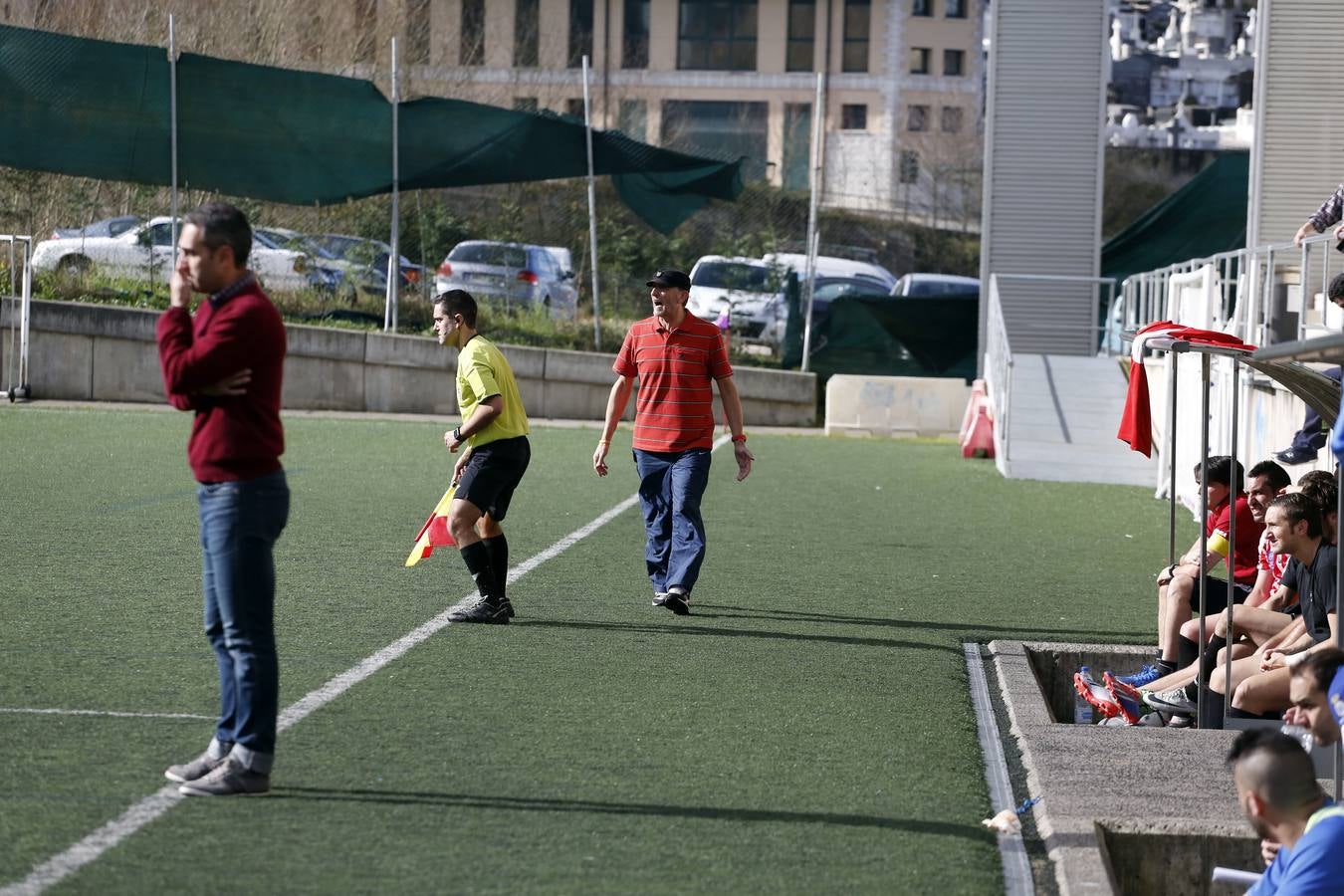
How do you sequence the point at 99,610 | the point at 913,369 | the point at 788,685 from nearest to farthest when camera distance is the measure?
the point at 788,685
the point at 99,610
the point at 913,369

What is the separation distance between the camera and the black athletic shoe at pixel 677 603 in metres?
9.18

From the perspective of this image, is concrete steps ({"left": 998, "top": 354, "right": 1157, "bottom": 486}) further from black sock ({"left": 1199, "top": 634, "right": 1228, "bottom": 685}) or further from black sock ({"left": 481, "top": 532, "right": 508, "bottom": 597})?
black sock ({"left": 481, "top": 532, "right": 508, "bottom": 597})

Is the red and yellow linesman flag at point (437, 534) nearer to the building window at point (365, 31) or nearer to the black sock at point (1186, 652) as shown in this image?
the black sock at point (1186, 652)

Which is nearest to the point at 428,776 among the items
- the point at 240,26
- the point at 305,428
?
the point at 305,428

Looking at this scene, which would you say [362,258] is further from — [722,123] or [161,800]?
[722,123]

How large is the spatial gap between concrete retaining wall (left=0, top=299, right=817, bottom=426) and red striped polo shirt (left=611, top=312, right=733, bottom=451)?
13.9 m

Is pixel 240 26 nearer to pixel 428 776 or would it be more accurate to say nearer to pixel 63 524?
pixel 63 524

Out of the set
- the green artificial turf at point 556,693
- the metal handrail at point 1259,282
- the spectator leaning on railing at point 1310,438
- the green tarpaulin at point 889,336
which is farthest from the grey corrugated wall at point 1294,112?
the spectator leaning on railing at point 1310,438

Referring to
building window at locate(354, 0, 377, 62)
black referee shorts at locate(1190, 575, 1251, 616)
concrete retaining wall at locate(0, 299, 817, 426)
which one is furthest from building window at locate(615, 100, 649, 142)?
black referee shorts at locate(1190, 575, 1251, 616)

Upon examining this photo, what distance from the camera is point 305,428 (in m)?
20.6

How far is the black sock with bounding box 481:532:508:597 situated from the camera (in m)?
8.73

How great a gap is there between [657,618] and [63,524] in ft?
15.3

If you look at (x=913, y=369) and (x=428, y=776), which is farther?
(x=913, y=369)

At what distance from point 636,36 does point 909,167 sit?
11390 millimetres
